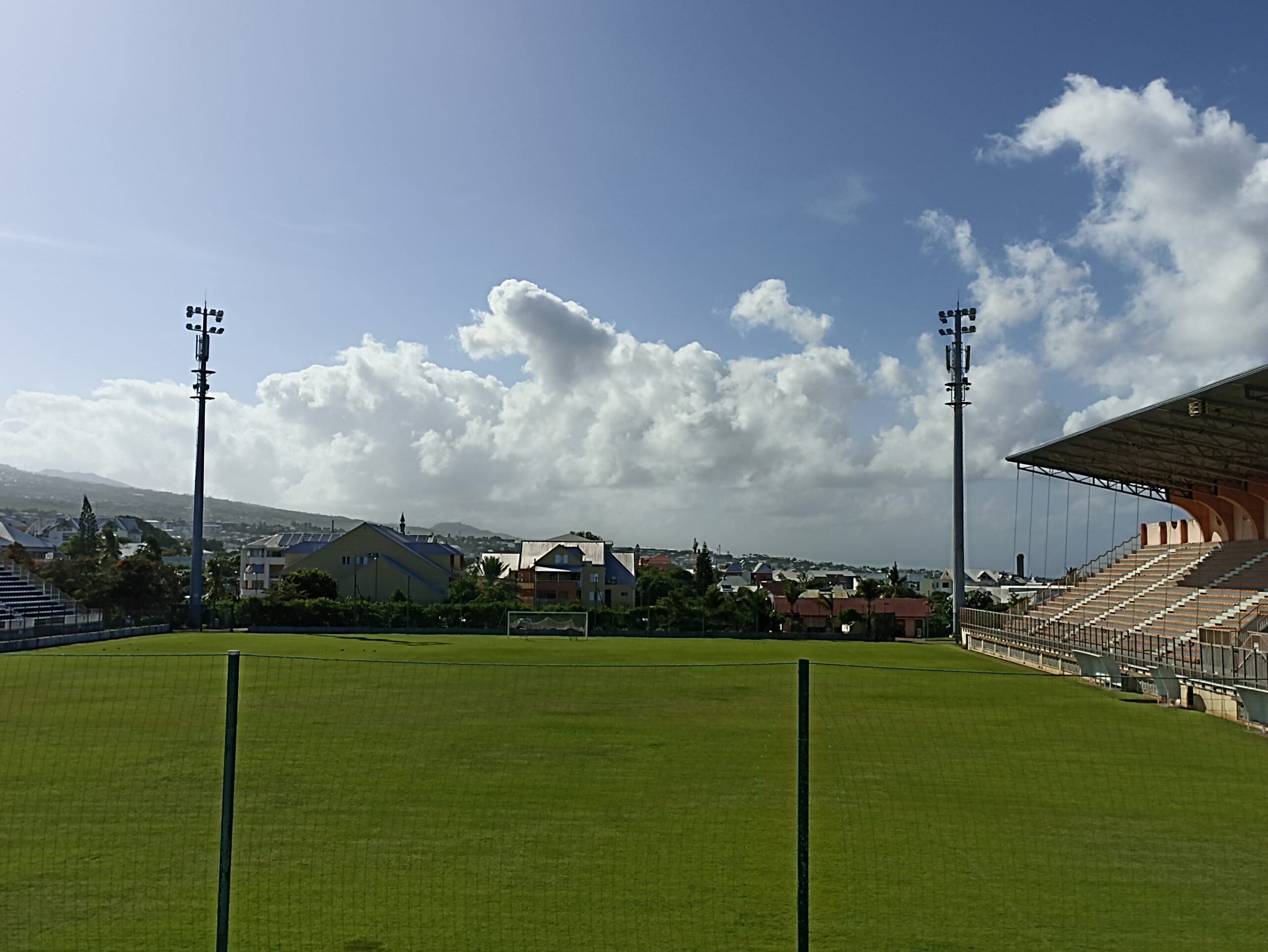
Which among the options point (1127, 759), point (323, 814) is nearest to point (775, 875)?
point (323, 814)

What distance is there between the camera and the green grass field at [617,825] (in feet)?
21.6

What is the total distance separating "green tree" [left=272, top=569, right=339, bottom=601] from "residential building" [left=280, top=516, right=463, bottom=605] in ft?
38.3

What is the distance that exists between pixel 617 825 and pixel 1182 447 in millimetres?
31372

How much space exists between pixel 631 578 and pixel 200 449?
46622mm

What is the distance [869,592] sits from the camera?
210 ft

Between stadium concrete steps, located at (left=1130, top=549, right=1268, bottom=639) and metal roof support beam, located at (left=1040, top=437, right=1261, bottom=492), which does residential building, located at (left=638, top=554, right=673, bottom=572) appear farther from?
stadium concrete steps, located at (left=1130, top=549, right=1268, bottom=639)

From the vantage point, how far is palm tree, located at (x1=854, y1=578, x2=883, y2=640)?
54469 millimetres

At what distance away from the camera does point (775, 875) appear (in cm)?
773

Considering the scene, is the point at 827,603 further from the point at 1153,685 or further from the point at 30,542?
the point at 30,542

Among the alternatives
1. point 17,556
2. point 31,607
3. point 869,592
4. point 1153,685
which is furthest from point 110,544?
point 1153,685

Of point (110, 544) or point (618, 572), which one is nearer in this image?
point (618, 572)

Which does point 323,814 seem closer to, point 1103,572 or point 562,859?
point 562,859

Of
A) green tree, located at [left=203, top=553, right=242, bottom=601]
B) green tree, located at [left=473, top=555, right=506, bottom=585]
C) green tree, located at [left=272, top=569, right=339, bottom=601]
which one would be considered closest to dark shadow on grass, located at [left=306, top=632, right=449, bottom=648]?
green tree, located at [left=272, top=569, right=339, bottom=601]

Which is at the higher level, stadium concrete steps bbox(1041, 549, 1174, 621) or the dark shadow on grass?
stadium concrete steps bbox(1041, 549, 1174, 621)
